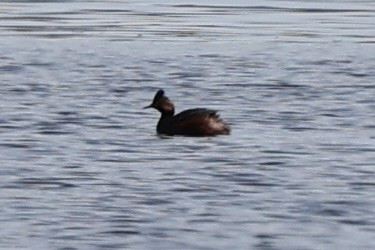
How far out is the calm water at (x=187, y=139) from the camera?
11281mm

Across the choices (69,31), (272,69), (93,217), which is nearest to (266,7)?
(69,31)

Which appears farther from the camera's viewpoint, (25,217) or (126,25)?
(126,25)

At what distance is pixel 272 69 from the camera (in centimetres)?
2333

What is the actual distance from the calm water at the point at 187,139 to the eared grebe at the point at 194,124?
0.18 metres

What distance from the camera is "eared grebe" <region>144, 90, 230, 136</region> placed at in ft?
54.3

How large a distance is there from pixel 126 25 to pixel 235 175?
18.2 metres

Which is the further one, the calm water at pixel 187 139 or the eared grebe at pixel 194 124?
the eared grebe at pixel 194 124

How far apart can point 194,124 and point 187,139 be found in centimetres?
22

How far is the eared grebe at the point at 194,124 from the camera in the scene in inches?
652

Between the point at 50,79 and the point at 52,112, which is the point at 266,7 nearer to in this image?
the point at 50,79

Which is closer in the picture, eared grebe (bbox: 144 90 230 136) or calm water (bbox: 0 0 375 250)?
calm water (bbox: 0 0 375 250)

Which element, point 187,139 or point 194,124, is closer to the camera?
point 187,139

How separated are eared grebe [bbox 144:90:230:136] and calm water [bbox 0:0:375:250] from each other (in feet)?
0.60

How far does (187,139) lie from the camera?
16.6 meters
